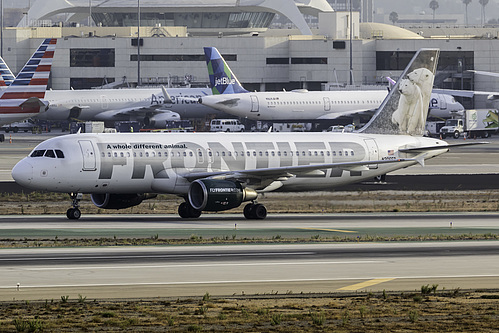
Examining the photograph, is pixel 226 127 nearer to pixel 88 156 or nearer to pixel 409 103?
pixel 409 103

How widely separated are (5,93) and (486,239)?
62463 mm

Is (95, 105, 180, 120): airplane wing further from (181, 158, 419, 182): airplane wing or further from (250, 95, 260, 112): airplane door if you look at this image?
(181, 158, 419, 182): airplane wing

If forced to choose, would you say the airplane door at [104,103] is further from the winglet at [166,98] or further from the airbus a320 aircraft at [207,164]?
the airbus a320 aircraft at [207,164]

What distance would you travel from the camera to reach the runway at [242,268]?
26.9 meters

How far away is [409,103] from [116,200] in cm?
1802

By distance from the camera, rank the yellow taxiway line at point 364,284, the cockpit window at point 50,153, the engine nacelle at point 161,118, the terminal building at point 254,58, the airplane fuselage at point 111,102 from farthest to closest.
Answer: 1. the terminal building at point 254,58
2. the airplane fuselage at point 111,102
3. the engine nacelle at point 161,118
4. the cockpit window at point 50,153
5. the yellow taxiway line at point 364,284

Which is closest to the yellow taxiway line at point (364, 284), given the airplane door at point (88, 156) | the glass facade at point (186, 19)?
the airplane door at point (88, 156)

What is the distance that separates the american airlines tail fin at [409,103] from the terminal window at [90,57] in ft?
369

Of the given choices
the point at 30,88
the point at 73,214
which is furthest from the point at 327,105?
the point at 73,214

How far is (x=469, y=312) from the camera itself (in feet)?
75.4

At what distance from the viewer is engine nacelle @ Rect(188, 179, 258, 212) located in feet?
145

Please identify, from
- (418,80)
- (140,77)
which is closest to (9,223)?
(418,80)

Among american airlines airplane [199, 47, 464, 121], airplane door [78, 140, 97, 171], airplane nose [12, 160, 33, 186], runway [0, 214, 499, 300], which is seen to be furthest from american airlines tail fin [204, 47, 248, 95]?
runway [0, 214, 499, 300]

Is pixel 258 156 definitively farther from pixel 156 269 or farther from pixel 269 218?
pixel 156 269
